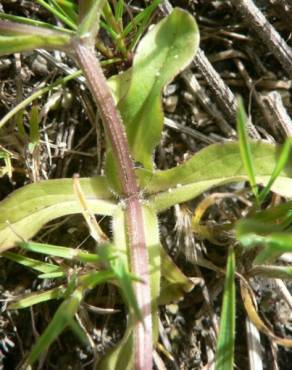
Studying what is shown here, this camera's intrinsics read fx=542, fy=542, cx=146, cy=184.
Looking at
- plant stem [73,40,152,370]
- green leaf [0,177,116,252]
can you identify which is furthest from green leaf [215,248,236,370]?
green leaf [0,177,116,252]

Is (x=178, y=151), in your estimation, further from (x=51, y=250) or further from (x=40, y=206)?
(x=51, y=250)

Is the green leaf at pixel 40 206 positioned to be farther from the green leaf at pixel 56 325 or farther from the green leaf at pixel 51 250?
the green leaf at pixel 56 325

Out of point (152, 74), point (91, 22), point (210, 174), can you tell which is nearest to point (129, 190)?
point (210, 174)

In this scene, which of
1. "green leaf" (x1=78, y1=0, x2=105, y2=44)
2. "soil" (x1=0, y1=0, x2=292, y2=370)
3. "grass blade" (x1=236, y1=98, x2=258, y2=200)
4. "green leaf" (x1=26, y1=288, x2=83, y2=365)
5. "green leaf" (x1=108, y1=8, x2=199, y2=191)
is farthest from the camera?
"soil" (x1=0, y1=0, x2=292, y2=370)

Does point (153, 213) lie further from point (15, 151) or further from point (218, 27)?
point (218, 27)

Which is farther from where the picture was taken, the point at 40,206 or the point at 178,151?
the point at 178,151

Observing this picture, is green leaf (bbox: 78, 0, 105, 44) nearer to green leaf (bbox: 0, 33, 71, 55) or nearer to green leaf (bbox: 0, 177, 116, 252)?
green leaf (bbox: 0, 33, 71, 55)

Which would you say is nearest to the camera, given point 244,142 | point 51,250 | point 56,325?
point 56,325

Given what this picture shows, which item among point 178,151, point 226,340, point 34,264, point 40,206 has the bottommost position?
point 226,340
